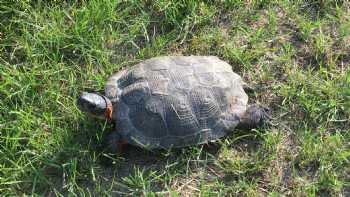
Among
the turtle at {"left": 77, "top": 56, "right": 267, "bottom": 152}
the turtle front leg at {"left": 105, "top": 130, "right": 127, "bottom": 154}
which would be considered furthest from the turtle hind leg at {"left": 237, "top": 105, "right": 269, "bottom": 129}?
the turtle front leg at {"left": 105, "top": 130, "right": 127, "bottom": 154}

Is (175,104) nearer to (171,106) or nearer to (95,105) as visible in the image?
(171,106)

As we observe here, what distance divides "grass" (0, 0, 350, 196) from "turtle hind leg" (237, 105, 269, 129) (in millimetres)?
69

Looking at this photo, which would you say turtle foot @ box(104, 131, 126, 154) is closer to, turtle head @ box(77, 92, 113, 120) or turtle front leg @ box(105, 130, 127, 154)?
turtle front leg @ box(105, 130, 127, 154)

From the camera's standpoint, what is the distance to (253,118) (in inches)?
134

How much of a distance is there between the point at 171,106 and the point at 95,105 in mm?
485

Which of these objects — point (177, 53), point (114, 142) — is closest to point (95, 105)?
point (114, 142)

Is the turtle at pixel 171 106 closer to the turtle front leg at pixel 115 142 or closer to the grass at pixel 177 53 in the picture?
the turtle front leg at pixel 115 142

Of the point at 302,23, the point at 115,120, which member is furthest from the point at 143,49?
the point at 302,23

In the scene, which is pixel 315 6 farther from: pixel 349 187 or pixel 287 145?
pixel 349 187

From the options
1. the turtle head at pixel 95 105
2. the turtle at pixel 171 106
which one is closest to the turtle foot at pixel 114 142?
the turtle at pixel 171 106

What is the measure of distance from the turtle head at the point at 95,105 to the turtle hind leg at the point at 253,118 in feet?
2.92

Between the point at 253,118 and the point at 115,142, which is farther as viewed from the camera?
the point at 253,118

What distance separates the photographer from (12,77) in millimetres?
3604

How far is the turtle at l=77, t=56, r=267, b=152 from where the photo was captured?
10.5ft
